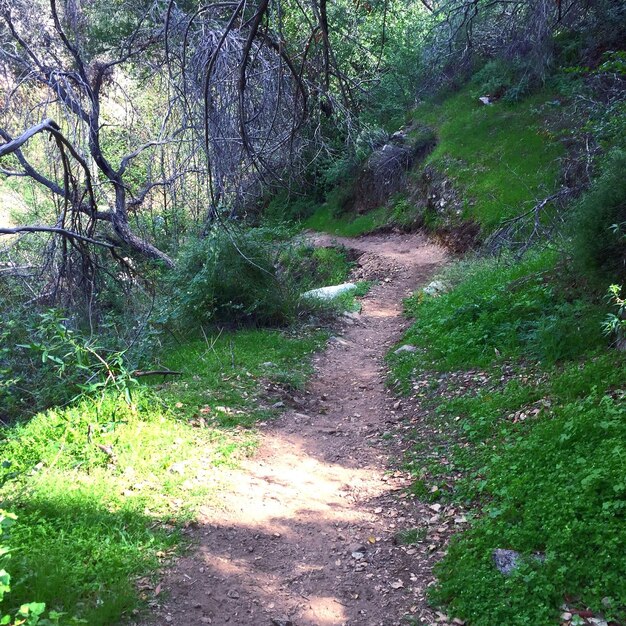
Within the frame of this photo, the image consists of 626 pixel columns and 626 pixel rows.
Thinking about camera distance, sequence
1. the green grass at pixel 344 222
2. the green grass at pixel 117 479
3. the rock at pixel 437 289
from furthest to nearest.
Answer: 1. the green grass at pixel 344 222
2. the rock at pixel 437 289
3. the green grass at pixel 117 479

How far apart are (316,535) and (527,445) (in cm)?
175

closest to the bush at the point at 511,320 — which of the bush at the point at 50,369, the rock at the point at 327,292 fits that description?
the rock at the point at 327,292

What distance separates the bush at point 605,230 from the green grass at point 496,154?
5626mm

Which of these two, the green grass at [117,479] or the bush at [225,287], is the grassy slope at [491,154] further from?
the green grass at [117,479]

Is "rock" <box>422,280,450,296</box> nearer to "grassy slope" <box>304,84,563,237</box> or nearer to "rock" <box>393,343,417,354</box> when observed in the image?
"grassy slope" <box>304,84,563,237</box>

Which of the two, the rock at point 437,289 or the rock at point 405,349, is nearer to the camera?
the rock at point 405,349


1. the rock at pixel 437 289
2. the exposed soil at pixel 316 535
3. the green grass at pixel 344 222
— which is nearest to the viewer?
the exposed soil at pixel 316 535

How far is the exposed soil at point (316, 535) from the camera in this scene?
10.8ft

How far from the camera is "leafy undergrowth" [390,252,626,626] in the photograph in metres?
3.06

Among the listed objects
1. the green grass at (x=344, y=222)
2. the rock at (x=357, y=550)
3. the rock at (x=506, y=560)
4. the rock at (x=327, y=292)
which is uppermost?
the green grass at (x=344, y=222)

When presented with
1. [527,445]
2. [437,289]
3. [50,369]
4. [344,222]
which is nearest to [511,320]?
[527,445]

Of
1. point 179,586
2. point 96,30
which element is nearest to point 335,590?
point 179,586

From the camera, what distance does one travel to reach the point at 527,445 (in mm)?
4211

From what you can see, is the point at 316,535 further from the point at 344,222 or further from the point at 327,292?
the point at 344,222
